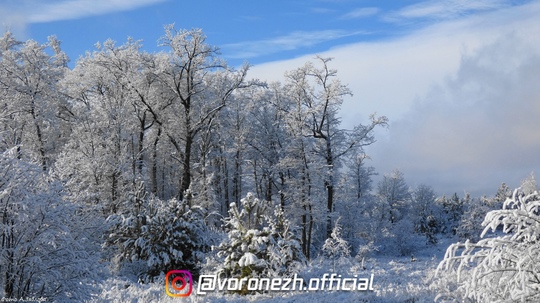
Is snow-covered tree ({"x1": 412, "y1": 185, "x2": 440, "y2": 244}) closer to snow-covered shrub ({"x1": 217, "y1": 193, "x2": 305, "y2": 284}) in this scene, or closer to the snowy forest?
the snowy forest

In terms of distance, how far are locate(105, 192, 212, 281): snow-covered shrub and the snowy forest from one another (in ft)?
0.18

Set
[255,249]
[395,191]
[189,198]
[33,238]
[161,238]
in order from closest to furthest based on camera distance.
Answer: [33,238]
[255,249]
[161,238]
[189,198]
[395,191]

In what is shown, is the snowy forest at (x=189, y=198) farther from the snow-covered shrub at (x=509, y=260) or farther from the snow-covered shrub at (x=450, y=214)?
the snow-covered shrub at (x=450, y=214)

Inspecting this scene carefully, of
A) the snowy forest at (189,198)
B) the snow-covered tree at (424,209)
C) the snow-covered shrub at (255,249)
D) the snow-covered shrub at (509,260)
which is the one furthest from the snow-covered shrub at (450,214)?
the snow-covered shrub at (509,260)

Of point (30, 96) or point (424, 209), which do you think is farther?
point (424, 209)

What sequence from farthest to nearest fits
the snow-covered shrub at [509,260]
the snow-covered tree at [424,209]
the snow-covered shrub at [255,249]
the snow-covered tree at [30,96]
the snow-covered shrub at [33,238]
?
the snow-covered tree at [424,209] → the snow-covered tree at [30,96] → the snow-covered shrub at [255,249] → the snow-covered shrub at [33,238] → the snow-covered shrub at [509,260]

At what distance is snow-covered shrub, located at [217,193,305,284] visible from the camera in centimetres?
1140

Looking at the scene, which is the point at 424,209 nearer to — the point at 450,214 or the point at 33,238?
the point at 450,214

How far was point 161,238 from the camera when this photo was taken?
15469 millimetres

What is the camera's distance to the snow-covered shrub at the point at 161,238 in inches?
601

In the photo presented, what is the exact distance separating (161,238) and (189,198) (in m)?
6.05

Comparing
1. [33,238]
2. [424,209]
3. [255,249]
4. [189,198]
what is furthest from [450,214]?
[33,238]

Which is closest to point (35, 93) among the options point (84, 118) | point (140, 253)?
point (84, 118)

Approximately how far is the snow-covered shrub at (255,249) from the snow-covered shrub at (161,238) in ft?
11.4
